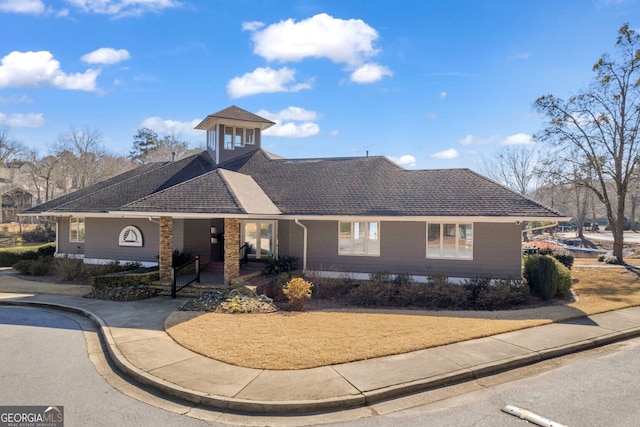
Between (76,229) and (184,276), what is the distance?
8515 millimetres

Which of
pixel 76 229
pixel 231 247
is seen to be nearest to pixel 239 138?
pixel 76 229

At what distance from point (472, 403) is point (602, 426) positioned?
1638 mm

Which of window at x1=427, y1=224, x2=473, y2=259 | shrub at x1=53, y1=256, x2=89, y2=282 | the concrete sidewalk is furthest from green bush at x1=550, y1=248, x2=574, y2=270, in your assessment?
shrub at x1=53, y1=256, x2=89, y2=282

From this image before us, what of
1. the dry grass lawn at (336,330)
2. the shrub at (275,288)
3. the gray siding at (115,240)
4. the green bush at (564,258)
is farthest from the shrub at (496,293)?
the gray siding at (115,240)

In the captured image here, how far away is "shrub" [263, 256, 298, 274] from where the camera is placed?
1548cm

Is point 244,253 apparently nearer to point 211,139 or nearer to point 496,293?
point 211,139

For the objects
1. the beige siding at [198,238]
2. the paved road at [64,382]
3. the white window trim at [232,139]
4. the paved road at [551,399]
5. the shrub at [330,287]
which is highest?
the white window trim at [232,139]

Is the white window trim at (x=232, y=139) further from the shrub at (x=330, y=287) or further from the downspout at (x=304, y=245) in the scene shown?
the shrub at (x=330, y=287)

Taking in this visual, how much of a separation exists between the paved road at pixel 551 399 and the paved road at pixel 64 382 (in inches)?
122

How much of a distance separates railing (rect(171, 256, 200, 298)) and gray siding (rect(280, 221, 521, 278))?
3932mm

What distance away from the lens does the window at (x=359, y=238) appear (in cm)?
1526

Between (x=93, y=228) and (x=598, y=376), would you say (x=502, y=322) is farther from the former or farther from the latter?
(x=93, y=228)

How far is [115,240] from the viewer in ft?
59.3

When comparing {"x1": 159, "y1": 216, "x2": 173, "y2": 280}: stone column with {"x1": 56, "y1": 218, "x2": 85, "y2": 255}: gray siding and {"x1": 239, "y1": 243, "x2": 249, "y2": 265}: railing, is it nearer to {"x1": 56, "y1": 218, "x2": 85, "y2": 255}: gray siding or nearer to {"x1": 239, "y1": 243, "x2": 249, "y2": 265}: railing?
{"x1": 239, "y1": 243, "x2": 249, "y2": 265}: railing
